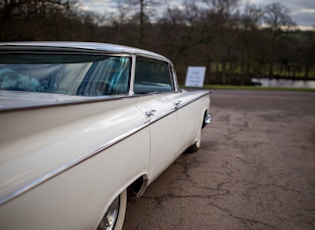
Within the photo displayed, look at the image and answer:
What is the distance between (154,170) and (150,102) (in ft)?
2.15

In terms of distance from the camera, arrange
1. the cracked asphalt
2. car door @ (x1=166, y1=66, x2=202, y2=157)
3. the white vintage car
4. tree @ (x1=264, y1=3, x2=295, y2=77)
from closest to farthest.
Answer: the white vintage car → the cracked asphalt → car door @ (x1=166, y1=66, x2=202, y2=157) → tree @ (x1=264, y1=3, x2=295, y2=77)

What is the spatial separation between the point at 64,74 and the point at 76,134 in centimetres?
85

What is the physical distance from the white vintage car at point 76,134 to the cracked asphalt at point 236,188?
469mm

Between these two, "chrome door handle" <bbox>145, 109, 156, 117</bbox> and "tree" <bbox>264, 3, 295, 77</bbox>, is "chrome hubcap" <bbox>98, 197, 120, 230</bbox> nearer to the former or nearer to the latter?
"chrome door handle" <bbox>145, 109, 156, 117</bbox>

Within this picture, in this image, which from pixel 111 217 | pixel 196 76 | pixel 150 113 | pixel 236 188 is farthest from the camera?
pixel 196 76

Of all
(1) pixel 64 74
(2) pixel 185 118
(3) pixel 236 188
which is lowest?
(3) pixel 236 188

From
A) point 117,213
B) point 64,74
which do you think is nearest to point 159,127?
point 117,213

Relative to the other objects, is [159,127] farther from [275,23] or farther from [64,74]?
[275,23]

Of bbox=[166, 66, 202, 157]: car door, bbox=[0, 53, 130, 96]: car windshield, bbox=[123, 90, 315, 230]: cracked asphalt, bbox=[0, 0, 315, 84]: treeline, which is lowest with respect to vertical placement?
bbox=[123, 90, 315, 230]: cracked asphalt

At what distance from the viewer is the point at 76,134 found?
1.57 m

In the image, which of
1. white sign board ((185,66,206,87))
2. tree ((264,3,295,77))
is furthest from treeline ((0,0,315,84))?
white sign board ((185,66,206,87))

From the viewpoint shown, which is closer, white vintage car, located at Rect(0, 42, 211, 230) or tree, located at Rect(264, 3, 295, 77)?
white vintage car, located at Rect(0, 42, 211, 230)

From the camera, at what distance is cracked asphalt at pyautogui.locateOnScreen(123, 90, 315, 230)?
8.16 feet

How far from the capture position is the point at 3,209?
3.55 feet
